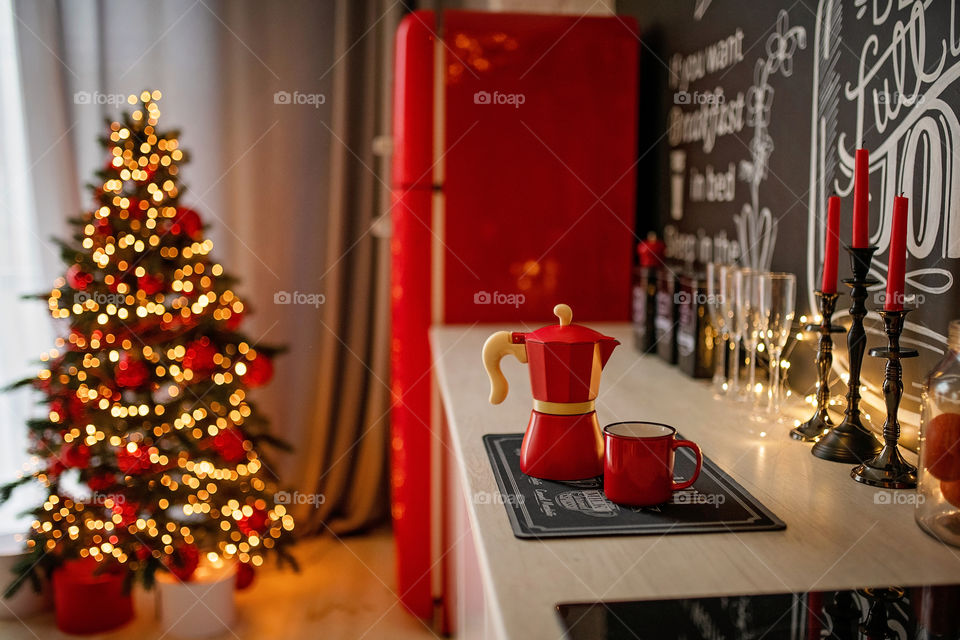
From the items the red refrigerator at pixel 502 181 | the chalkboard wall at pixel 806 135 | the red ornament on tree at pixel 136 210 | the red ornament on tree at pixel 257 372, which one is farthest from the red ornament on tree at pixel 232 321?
the chalkboard wall at pixel 806 135

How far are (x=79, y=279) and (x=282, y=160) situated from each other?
3.00 ft

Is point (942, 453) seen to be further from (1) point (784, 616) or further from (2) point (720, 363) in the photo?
(2) point (720, 363)

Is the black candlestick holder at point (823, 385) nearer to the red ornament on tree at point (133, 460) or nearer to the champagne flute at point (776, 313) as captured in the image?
the champagne flute at point (776, 313)

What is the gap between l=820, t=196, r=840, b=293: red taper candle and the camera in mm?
1167

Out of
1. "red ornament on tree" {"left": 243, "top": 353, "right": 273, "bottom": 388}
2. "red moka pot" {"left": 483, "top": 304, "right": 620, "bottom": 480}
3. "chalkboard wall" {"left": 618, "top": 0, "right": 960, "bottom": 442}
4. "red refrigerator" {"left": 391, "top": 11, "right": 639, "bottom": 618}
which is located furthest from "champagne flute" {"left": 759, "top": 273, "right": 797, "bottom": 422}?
"red ornament on tree" {"left": 243, "top": 353, "right": 273, "bottom": 388}

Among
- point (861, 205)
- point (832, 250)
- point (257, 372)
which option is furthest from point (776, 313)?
point (257, 372)

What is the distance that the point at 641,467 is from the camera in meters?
0.92

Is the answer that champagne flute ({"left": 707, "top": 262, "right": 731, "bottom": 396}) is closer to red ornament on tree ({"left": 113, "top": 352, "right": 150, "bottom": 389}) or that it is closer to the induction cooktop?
the induction cooktop

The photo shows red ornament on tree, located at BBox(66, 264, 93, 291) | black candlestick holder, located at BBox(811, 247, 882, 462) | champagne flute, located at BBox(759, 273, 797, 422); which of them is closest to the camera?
black candlestick holder, located at BBox(811, 247, 882, 462)

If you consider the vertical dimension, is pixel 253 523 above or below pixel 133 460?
below

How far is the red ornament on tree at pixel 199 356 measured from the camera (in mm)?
2246

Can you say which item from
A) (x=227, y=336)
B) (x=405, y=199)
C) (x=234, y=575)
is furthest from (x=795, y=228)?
(x=234, y=575)

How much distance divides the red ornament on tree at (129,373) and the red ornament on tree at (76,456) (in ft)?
0.68

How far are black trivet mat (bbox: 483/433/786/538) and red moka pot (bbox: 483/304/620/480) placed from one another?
0.02 meters
